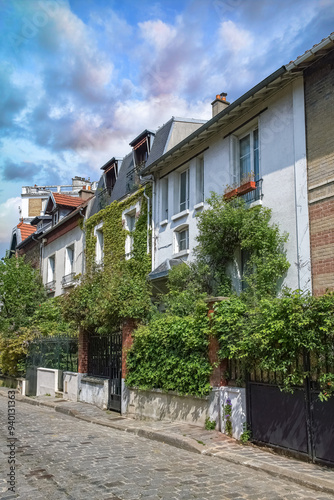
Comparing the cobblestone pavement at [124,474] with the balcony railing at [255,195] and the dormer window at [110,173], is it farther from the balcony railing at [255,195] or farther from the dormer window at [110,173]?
the dormer window at [110,173]

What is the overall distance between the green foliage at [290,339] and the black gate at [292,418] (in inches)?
7.7

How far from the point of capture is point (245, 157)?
14039 millimetres

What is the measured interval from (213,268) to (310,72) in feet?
19.1

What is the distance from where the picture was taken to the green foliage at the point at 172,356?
9.48 m

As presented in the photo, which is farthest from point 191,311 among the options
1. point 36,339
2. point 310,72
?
point 36,339

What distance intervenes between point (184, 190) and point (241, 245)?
4844 mm

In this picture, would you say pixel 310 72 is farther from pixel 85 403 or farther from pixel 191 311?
pixel 85 403

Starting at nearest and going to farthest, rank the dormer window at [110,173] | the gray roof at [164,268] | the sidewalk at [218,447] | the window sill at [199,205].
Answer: the sidewalk at [218,447] → the gray roof at [164,268] → the window sill at [199,205] → the dormer window at [110,173]

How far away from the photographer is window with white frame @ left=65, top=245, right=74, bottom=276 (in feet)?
82.8

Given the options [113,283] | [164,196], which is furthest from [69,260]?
[113,283]

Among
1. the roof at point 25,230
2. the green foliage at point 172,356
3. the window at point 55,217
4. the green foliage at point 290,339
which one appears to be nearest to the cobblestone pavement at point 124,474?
the green foliage at point 172,356

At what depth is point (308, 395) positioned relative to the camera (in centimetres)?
707

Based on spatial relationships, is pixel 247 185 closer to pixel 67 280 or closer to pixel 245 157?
pixel 245 157

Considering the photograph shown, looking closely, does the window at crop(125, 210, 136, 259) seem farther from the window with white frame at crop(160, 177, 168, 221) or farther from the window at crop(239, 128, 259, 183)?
the window at crop(239, 128, 259, 183)
